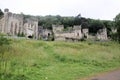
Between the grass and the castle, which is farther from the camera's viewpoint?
the castle

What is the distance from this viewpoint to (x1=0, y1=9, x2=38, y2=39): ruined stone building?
5775 centimetres

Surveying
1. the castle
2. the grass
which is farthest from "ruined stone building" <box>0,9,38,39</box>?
the grass

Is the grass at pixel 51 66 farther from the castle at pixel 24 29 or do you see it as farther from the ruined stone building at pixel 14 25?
the ruined stone building at pixel 14 25

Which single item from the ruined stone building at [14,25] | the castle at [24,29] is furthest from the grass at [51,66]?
the ruined stone building at [14,25]

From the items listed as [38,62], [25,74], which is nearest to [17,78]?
[25,74]

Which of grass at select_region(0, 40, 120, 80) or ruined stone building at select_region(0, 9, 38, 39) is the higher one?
ruined stone building at select_region(0, 9, 38, 39)

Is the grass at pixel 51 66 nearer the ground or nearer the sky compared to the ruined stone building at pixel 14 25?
nearer the ground

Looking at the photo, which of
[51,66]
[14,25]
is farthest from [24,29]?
[51,66]

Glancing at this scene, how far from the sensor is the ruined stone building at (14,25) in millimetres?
57750

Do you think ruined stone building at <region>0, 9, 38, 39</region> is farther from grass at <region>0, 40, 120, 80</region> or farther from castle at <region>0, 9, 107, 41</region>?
grass at <region>0, 40, 120, 80</region>

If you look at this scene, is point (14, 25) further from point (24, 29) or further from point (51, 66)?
point (51, 66)

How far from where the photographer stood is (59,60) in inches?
838

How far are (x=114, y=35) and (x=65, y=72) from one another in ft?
119

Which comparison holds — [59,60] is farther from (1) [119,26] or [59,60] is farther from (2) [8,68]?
(1) [119,26]
